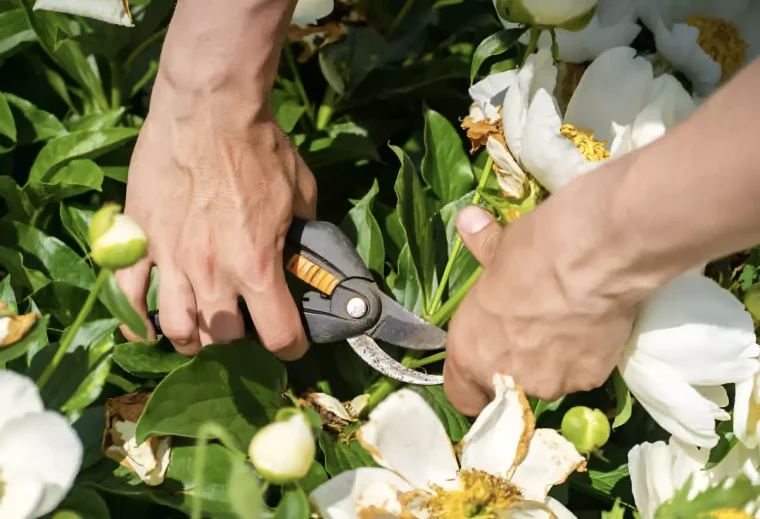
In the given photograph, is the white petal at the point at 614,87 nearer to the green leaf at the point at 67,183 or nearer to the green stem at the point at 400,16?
the green stem at the point at 400,16

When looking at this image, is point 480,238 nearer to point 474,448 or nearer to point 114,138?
point 474,448

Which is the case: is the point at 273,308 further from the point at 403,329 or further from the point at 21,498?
the point at 21,498

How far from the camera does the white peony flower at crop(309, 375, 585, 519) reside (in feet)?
1.66

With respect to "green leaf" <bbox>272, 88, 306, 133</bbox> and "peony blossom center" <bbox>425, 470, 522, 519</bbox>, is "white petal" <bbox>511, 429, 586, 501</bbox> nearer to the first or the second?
"peony blossom center" <bbox>425, 470, 522, 519</bbox>

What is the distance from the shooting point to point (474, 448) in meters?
0.53

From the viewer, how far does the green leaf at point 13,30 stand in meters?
0.76

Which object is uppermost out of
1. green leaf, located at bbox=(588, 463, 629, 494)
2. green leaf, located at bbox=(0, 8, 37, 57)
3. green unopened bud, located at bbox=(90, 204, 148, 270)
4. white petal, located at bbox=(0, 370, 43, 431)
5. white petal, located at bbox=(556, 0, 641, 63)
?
white petal, located at bbox=(556, 0, 641, 63)

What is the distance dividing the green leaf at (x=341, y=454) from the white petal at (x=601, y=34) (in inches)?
14.6

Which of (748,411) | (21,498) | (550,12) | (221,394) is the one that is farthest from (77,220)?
(748,411)

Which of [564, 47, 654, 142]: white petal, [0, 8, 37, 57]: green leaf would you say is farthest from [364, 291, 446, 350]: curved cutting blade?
[0, 8, 37, 57]: green leaf

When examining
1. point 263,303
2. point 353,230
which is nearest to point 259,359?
point 263,303

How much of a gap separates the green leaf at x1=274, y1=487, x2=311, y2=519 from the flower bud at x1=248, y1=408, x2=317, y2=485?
1cm

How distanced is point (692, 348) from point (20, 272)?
0.53 meters

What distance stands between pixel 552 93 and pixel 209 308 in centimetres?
32
